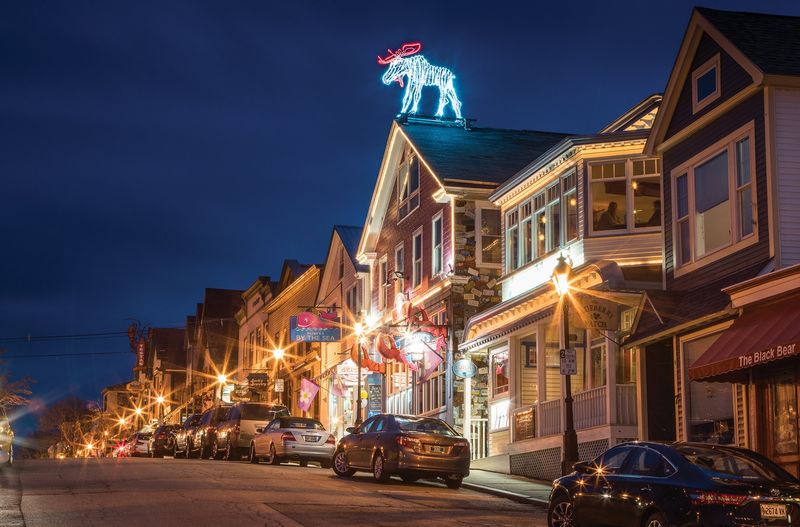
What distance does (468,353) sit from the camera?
33438 mm

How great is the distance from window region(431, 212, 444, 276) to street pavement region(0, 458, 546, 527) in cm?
1194

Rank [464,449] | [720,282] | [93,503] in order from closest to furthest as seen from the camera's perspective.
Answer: [93,503] < [720,282] < [464,449]

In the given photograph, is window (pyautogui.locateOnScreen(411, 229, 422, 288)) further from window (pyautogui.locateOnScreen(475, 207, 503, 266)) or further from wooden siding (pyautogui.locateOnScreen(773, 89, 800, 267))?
wooden siding (pyautogui.locateOnScreen(773, 89, 800, 267))

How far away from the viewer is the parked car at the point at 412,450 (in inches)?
915

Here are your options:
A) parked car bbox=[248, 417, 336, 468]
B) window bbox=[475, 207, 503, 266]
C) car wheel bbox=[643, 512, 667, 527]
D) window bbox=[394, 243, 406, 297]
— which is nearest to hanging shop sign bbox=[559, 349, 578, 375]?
car wheel bbox=[643, 512, 667, 527]

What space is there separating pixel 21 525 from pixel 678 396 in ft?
40.3

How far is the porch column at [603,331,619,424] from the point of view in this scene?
2397 cm

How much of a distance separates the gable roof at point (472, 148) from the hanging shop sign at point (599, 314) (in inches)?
468

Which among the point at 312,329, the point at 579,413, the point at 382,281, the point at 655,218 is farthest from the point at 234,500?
the point at 312,329

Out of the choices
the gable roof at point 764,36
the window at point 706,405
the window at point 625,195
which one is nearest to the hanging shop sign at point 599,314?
the window at point 706,405

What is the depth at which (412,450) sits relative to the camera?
A: 76.1 feet

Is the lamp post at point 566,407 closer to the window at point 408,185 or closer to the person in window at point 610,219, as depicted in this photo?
the person in window at point 610,219

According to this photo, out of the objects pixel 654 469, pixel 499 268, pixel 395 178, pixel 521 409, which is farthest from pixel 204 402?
pixel 654 469

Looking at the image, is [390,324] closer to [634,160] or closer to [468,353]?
[468,353]
